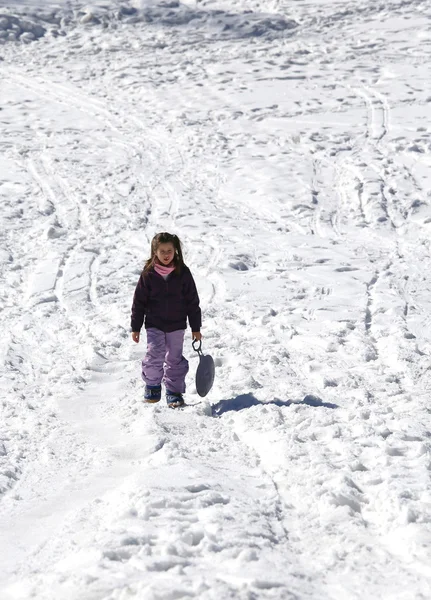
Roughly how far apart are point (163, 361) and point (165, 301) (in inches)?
19.1

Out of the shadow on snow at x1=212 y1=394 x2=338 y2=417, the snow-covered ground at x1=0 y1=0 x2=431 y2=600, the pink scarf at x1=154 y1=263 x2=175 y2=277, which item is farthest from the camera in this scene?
the pink scarf at x1=154 y1=263 x2=175 y2=277

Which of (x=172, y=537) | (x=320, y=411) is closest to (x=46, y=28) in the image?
(x=320, y=411)

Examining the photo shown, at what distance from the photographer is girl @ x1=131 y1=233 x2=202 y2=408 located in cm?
569

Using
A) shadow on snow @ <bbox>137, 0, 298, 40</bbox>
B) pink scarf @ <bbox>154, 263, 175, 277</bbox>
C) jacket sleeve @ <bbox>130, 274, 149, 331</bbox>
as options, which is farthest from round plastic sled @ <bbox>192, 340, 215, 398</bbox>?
shadow on snow @ <bbox>137, 0, 298, 40</bbox>

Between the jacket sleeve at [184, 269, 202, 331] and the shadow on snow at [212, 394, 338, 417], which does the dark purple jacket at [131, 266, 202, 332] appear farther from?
the shadow on snow at [212, 394, 338, 417]

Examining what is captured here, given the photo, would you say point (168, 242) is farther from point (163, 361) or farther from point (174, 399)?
point (174, 399)

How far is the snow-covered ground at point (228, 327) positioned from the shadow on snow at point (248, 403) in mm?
23

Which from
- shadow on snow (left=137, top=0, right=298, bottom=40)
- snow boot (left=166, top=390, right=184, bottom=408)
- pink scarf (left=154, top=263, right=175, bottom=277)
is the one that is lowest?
snow boot (left=166, top=390, right=184, bottom=408)

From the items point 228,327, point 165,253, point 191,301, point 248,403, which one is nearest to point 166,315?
point 191,301

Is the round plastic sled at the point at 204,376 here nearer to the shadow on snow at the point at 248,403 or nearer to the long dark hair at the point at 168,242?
the shadow on snow at the point at 248,403

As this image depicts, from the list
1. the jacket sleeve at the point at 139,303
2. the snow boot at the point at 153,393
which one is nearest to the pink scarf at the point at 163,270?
the jacket sleeve at the point at 139,303

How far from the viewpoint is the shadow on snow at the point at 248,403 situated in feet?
17.9

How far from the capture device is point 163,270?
5664 mm

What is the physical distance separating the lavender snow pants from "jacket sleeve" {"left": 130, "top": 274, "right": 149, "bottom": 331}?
150mm
